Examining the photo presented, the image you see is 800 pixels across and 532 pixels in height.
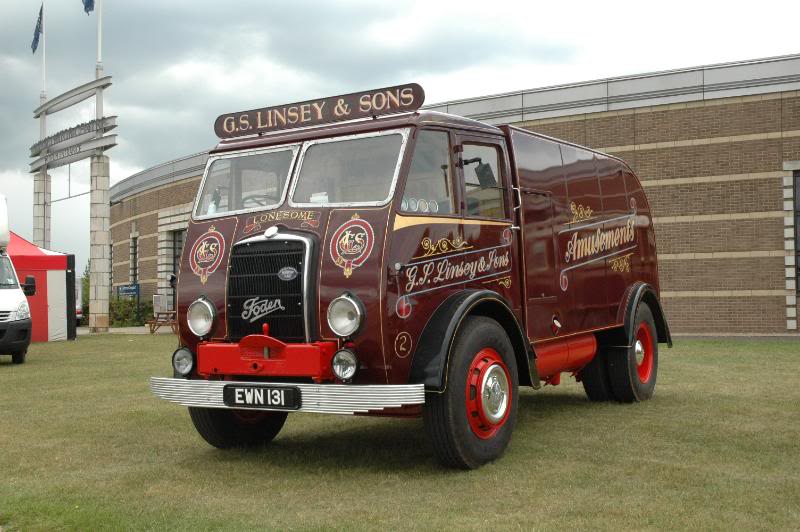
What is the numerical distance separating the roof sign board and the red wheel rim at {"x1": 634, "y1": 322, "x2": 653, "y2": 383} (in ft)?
16.5

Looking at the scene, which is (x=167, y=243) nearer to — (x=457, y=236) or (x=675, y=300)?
(x=675, y=300)

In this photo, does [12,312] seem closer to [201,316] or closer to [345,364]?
[201,316]

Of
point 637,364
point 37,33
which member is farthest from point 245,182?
point 37,33

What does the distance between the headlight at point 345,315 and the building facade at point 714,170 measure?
1897cm

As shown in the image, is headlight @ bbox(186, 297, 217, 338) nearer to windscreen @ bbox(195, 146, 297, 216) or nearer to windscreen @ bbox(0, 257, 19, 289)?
windscreen @ bbox(195, 146, 297, 216)

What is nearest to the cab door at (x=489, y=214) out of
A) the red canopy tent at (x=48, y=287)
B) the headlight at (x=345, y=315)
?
the headlight at (x=345, y=315)

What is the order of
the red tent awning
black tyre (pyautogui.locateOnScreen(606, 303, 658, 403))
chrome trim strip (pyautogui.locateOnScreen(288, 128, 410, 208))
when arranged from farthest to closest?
the red tent awning < black tyre (pyautogui.locateOnScreen(606, 303, 658, 403)) < chrome trim strip (pyautogui.locateOnScreen(288, 128, 410, 208))

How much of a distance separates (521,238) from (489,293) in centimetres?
113

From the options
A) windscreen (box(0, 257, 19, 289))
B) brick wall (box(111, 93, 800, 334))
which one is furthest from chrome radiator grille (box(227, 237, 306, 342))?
brick wall (box(111, 93, 800, 334))

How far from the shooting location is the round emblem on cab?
21.1ft

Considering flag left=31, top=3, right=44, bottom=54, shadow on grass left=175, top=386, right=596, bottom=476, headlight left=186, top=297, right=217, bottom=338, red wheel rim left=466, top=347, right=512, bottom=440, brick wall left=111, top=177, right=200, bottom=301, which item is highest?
flag left=31, top=3, right=44, bottom=54

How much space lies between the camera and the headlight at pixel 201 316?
22.3 feet

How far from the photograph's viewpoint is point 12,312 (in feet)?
55.8

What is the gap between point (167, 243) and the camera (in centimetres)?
4141
